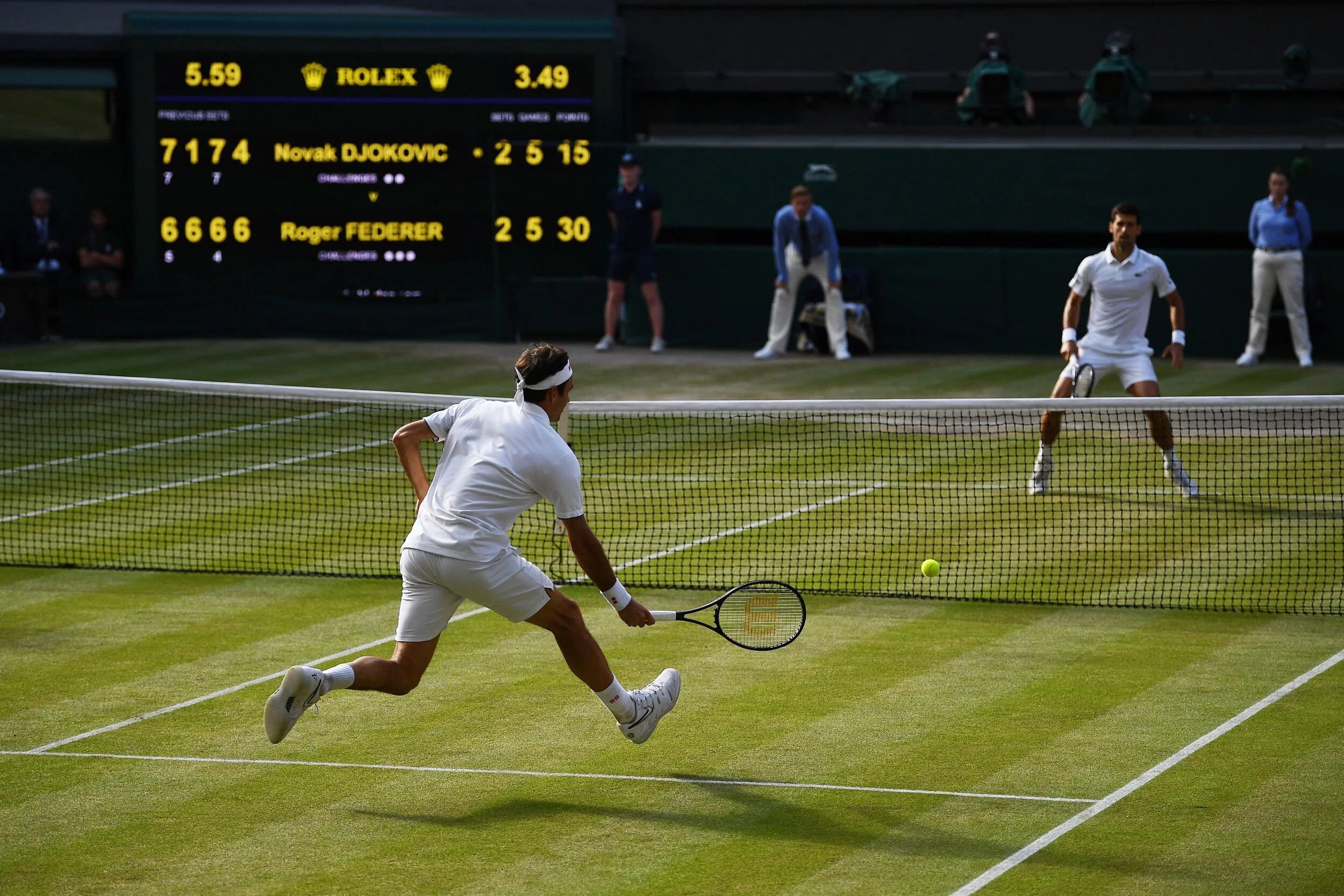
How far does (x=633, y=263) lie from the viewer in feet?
73.8

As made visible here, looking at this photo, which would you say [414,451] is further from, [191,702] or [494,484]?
[191,702]

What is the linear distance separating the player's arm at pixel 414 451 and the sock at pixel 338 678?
2.49 ft

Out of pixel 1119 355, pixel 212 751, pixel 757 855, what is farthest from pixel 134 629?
pixel 1119 355

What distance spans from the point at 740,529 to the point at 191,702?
5.02 m

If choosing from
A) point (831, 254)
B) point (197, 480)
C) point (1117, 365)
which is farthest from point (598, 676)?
point (831, 254)

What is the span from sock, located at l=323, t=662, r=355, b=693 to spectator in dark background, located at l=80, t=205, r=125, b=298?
17974 mm

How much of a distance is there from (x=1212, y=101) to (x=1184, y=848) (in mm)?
19401

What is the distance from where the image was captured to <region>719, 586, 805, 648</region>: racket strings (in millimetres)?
8094

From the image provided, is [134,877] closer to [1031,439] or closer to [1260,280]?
[1031,439]

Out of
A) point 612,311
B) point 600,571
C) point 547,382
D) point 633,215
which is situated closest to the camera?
point 600,571

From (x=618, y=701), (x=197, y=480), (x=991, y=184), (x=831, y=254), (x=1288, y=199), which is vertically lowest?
(x=197, y=480)

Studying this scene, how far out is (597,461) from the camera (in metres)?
15.6

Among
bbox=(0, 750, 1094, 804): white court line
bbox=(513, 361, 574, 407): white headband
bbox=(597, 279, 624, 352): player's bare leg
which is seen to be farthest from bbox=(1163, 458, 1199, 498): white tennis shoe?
bbox=(597, 279, 624, 352): player's bare leg

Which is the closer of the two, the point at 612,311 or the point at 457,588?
the point at 457,588
